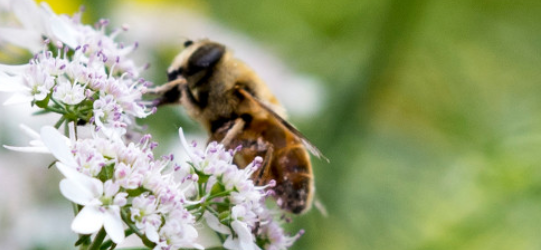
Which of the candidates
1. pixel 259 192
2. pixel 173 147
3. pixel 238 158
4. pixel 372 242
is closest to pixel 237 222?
pixel 259 192

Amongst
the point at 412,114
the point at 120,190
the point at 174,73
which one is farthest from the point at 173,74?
the point at 412,114

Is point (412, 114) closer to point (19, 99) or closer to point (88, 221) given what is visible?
point (19, 99)

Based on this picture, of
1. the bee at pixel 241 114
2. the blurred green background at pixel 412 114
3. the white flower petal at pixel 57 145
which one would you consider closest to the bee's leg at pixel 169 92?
the bee at pixel 241 114

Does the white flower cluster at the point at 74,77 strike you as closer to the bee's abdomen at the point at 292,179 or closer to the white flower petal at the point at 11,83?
the white flower petal at the point at 11,83

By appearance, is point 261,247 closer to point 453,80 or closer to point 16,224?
point 16,224

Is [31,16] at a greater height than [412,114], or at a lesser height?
greater

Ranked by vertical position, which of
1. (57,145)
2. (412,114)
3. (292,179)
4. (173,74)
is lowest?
(412,114)
